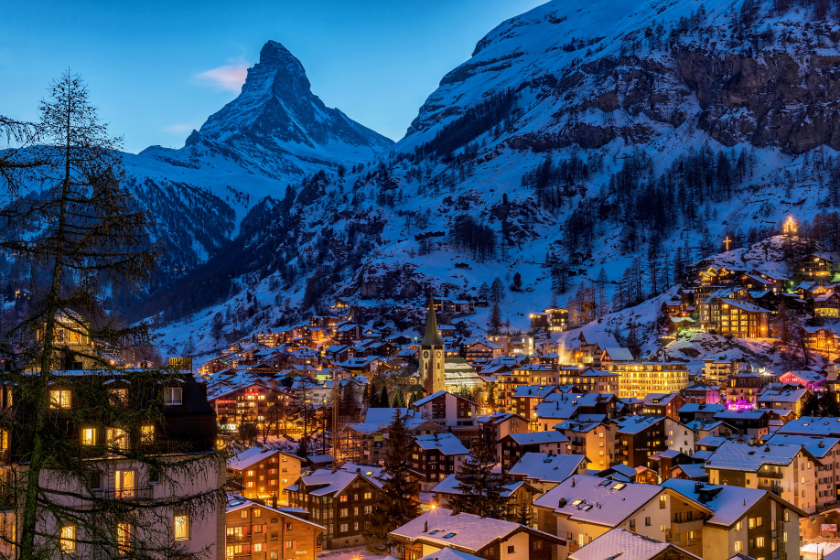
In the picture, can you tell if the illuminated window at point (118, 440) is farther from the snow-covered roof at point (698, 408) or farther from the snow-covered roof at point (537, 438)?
the snow-covered roof at point (698, 408)

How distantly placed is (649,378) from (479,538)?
230ft

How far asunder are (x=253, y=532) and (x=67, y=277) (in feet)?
100.0

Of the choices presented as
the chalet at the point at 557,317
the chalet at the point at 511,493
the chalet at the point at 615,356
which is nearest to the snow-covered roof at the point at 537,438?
the chalet at the point at 511,493

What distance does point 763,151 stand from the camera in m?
178

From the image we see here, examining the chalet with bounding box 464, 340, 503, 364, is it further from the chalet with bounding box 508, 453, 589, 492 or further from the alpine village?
the chalet with bounding box 508, 453, 589, 492

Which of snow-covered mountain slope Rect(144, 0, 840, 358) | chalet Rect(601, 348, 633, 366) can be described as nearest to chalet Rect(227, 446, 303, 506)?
chalet Rect(601, 348, 633, 366)

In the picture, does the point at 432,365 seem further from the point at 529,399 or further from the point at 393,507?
the point at 393,507

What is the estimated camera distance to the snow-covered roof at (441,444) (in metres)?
61.6

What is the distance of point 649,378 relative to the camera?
317 ft

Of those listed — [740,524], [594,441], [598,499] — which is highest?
[598,499]

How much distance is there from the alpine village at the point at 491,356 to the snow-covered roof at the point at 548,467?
0.23 metres

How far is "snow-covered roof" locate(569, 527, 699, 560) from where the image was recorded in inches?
1013

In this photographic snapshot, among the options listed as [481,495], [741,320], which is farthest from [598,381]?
[481,495]

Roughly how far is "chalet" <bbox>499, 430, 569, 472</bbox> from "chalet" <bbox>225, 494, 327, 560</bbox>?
28.1m
